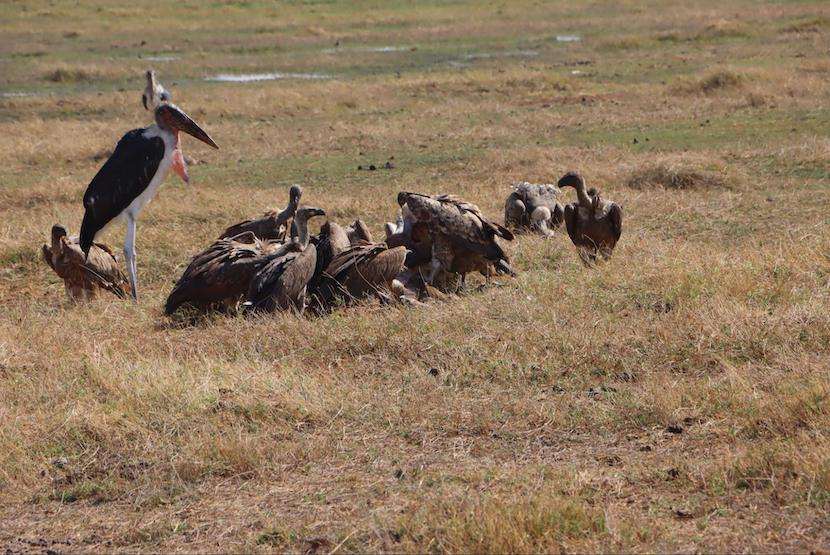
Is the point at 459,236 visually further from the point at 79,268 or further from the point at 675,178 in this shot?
the point at 675,178

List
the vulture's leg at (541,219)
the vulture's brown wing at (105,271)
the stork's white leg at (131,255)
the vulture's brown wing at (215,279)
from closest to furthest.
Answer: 1. the vulture's brown wing at (215,279)
2. the stork's white leg at (131,255)
3. the vulture's brown wing at (105,271)
4. the vulture's leg at (541,219)

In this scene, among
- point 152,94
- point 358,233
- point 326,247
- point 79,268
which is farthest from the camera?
point 358,233

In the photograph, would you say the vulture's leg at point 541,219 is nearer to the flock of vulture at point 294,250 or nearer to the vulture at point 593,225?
the flock of vulture at point 294,250

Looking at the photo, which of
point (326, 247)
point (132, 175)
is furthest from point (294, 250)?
point (132, 175)

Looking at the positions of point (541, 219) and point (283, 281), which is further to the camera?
point (541, 219)

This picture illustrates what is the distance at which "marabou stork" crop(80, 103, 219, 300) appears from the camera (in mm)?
8414

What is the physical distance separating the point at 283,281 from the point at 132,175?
209 centimetres

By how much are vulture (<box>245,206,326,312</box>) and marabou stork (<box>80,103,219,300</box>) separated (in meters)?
1.50

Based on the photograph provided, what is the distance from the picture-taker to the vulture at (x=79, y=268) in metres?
8.37

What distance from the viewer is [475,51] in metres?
27.5

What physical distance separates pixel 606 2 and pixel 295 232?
108 ft

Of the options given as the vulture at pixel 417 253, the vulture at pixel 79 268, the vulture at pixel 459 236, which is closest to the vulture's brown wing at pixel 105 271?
the vulture at pixel 79 268

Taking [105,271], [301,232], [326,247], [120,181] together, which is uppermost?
[120,181]

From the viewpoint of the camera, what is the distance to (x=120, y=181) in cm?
848
